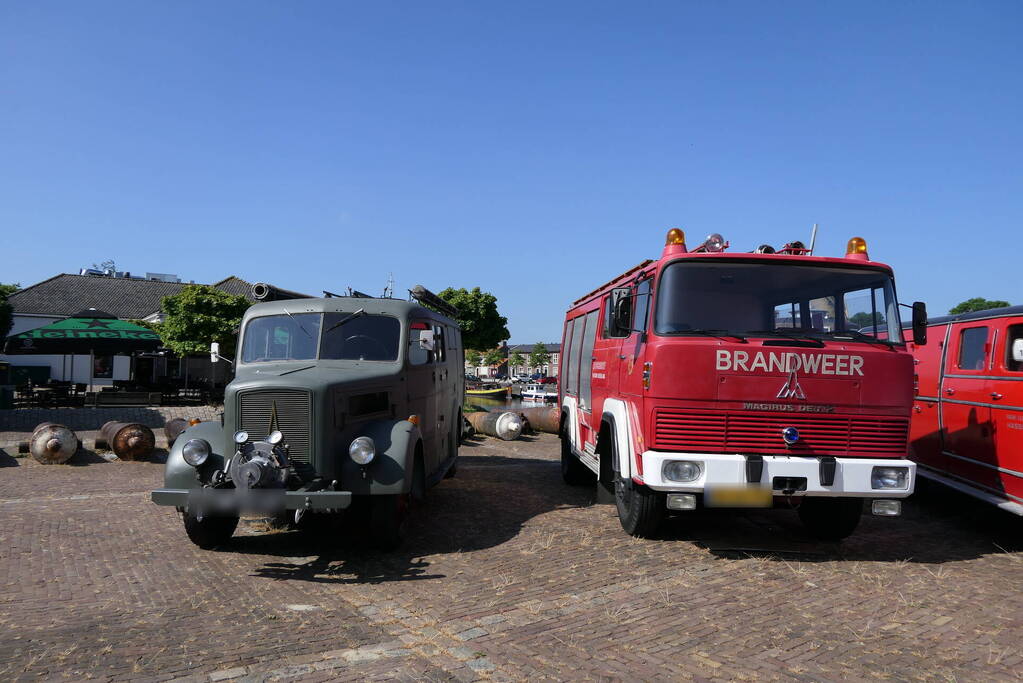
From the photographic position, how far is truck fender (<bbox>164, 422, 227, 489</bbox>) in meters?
6.29

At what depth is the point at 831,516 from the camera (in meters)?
7.13

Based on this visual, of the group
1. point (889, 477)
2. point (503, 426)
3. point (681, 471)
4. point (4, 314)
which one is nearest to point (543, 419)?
point (503, 426)

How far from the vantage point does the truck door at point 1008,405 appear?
23.2 ft

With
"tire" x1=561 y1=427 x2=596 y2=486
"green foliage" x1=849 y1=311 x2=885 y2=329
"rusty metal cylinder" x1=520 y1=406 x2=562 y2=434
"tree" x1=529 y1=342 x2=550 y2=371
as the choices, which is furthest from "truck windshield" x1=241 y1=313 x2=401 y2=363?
"tree" x1=529 y1=342 x2=550 y2=371

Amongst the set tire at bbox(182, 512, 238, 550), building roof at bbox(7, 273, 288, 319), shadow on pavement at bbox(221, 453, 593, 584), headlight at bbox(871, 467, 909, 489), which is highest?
building roof at bbox(7, 273, 288, 319)

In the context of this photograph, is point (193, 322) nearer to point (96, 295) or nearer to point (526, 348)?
point (96, 295)

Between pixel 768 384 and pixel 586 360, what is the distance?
376 centimetres

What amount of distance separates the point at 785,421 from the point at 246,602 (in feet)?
14.9

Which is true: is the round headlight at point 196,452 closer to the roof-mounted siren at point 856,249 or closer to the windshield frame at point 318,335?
the windshield frame at point 318,335

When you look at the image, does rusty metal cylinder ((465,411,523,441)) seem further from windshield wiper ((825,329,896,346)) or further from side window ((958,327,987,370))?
windshield wiper ((825,329,896,346))

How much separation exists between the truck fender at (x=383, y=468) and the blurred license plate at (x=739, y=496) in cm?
260

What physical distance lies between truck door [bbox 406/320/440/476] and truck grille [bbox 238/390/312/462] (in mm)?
1558

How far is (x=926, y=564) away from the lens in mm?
6512

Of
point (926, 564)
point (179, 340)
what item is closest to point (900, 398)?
point (926, 564)
